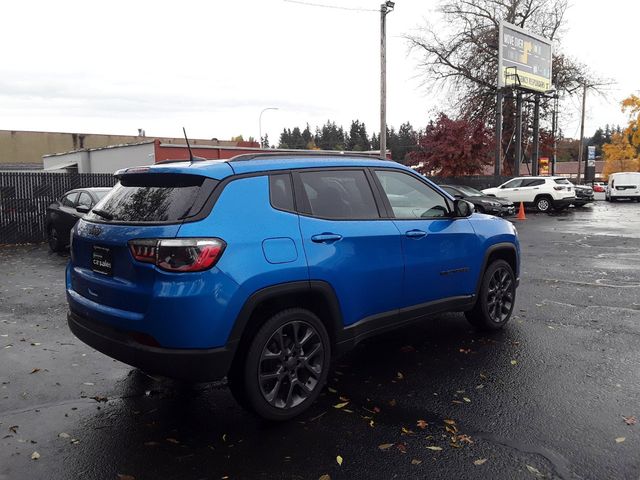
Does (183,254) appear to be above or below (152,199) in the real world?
below

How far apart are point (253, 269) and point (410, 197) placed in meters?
2.05

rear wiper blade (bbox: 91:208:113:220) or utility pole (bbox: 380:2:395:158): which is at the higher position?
utility pole (bbox: 380:2:395:158)

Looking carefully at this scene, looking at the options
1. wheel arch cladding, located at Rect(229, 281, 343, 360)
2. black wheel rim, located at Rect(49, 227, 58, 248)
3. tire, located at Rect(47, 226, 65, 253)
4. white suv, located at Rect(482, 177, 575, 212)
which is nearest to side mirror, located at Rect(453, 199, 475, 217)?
wheel arch cladding, located at Rect(229, 281, 343, 360)

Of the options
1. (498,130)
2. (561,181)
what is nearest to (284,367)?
(561,181)

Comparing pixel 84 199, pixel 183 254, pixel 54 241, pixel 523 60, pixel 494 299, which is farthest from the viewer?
pixel 523 60

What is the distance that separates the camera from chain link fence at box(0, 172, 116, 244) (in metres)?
14.1

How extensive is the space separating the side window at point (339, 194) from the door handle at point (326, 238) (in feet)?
0.55

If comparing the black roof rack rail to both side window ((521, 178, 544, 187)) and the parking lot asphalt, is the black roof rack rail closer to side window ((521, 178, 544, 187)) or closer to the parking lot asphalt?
the parking lot asphalt

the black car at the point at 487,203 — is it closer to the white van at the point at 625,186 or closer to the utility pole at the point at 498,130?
the utility pole at the point at 498,130

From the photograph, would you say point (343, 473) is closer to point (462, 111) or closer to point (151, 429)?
point (151, 429)

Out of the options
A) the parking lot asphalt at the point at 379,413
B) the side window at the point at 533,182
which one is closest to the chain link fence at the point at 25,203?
the parking lot asphalt at the point at 379,413

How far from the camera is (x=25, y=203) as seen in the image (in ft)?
46.8

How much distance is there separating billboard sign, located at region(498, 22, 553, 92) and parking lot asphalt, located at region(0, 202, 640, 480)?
24.1 metres

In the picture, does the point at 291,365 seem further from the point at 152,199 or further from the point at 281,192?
the point at 152,199
